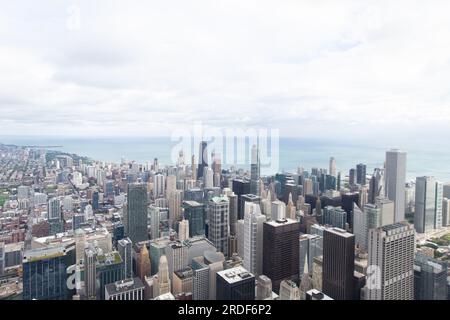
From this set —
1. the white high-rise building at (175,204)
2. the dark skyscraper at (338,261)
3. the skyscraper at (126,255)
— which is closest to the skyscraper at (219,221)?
the white high-rise building at (175,204)

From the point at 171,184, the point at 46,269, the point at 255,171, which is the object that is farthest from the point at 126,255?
the point at 255,171

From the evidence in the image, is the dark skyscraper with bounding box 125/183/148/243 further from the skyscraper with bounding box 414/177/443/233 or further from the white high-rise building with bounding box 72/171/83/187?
the skyscraper with bounding box 414/177/443/233

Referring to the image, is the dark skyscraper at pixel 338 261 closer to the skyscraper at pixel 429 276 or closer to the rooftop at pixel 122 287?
the skyscraper at pixel 429 276

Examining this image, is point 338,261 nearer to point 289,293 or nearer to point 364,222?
point 364,222

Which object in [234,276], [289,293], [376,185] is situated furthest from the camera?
[376,185]
